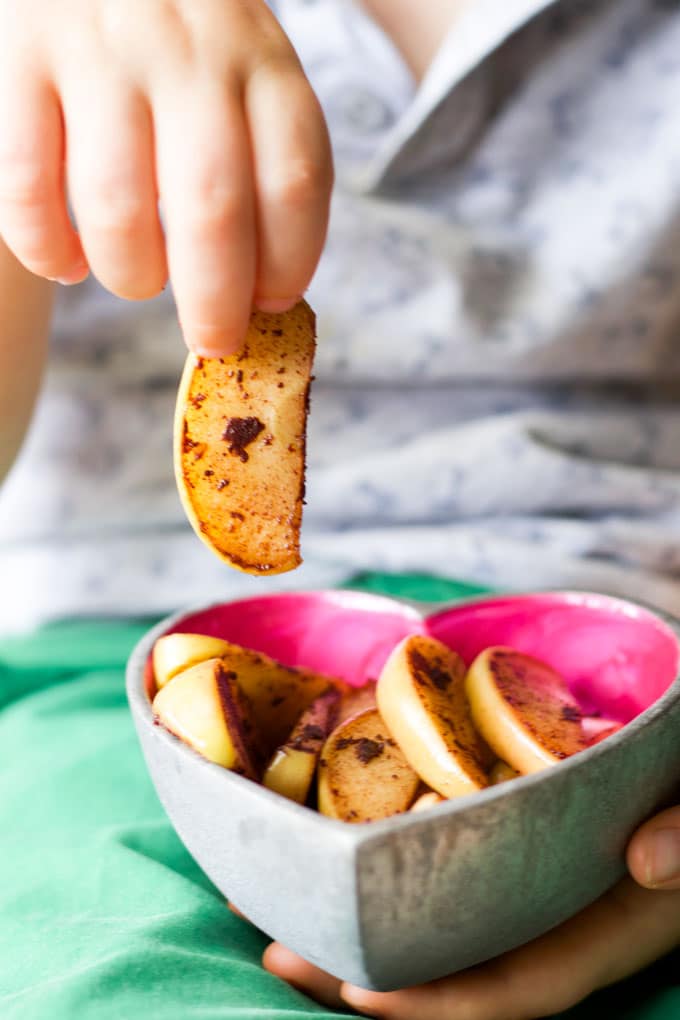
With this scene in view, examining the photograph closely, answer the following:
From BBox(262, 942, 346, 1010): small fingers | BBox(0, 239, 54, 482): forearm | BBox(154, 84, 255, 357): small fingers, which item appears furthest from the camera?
BBox(0, 239, 54, 482): forearm

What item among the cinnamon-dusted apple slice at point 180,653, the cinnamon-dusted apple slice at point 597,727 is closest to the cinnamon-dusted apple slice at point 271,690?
the cinnamon-dusted apple slice at point 180,653

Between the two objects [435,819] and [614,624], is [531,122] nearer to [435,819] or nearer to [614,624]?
[614,624]

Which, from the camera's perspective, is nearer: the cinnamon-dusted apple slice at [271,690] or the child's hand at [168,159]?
the child's hand at [168,159]

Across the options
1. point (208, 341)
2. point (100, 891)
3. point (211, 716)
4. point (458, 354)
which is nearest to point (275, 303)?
point (208, 341)

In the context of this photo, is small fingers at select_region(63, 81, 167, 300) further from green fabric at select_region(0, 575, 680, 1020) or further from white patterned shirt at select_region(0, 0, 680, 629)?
white patterned shirt at select_region(0, 0, 680, 629)

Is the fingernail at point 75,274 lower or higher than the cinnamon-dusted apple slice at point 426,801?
higher

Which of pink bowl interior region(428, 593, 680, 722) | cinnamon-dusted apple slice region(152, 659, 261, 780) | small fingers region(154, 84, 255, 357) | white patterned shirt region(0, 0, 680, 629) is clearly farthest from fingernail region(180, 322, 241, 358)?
white patterned shirt region(0, 0, 680, 629)

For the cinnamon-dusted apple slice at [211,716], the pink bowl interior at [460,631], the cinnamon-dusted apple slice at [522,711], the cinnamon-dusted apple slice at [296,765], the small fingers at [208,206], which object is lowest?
the pink bowl interior at [460,631]

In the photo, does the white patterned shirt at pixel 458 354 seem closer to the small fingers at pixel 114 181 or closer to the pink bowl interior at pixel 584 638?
the pink bowl interior at pixel 584 638
